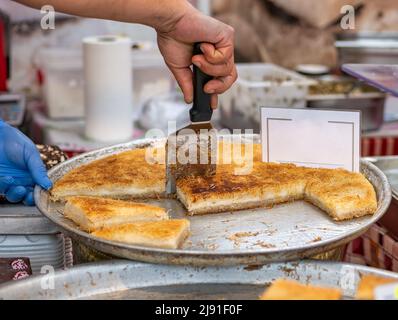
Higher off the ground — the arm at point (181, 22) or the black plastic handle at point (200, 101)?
the arm at point (181, 22)

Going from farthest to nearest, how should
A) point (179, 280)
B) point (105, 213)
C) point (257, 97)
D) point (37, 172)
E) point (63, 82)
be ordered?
point (63, 82)
point (257, 97)
point (37, 172)
point (105, 213)
point (179, 280)

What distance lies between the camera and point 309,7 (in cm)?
477

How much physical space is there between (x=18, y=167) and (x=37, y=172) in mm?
133

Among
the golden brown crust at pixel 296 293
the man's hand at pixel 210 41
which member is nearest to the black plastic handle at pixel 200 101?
the man's hand at pixel 210 41

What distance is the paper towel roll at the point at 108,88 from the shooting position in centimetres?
346

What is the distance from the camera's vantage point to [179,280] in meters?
1.51

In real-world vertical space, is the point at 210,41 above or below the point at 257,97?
above

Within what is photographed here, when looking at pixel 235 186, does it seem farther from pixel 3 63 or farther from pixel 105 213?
pixel 3 63

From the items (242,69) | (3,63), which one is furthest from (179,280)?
(3,63)

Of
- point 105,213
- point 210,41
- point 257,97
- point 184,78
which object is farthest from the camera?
point 257,97

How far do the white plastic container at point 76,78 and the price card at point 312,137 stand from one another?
77.3 inches

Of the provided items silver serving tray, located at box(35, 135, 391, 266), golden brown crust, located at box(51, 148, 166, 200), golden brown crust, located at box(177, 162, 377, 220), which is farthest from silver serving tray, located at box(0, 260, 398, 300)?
golden brown crust, located at box(51, 148, 166, 200)

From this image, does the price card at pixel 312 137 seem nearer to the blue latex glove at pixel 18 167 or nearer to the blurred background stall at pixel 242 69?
the blurred background stall at pixel 242 69

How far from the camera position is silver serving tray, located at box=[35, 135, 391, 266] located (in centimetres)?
144
